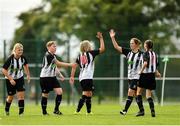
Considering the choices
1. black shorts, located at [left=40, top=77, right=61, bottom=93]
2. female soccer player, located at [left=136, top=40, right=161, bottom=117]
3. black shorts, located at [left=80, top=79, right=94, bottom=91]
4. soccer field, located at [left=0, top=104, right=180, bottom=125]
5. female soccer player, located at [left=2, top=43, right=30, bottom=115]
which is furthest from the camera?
black shorts, located at [left=40, top=77, right=61, bottom=93]

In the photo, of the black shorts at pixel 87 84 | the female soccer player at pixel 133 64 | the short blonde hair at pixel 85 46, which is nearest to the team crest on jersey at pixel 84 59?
the short blonde hair at pixel 85 46

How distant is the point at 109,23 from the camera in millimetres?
49594

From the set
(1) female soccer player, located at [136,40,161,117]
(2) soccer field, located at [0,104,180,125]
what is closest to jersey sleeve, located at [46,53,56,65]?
(2) soccer field, located at [0,104,180,125]

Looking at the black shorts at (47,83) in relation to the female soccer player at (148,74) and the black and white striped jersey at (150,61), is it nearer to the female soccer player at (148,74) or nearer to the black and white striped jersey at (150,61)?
the female soccer player at (148,74)

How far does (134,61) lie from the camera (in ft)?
77.6

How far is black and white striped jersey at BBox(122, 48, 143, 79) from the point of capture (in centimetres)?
2361

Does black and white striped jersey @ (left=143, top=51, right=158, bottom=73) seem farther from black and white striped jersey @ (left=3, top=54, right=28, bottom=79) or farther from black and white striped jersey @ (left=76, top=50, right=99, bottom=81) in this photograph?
black and white striped jersey @ (left=3, top=54, right=28, bottom=79)

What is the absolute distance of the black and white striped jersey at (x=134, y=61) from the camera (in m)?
23.6

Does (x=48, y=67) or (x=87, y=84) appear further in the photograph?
(x=48, y=67)

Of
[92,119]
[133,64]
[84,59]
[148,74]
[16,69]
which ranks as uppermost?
[84,59]

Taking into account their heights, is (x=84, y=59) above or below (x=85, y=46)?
below

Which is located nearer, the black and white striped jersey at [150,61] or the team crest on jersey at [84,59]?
the black and white striped jersey at [150,61]

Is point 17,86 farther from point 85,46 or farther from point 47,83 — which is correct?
point 85,46

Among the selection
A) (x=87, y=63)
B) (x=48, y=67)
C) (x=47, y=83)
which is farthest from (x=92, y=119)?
(x=48, y=67)
